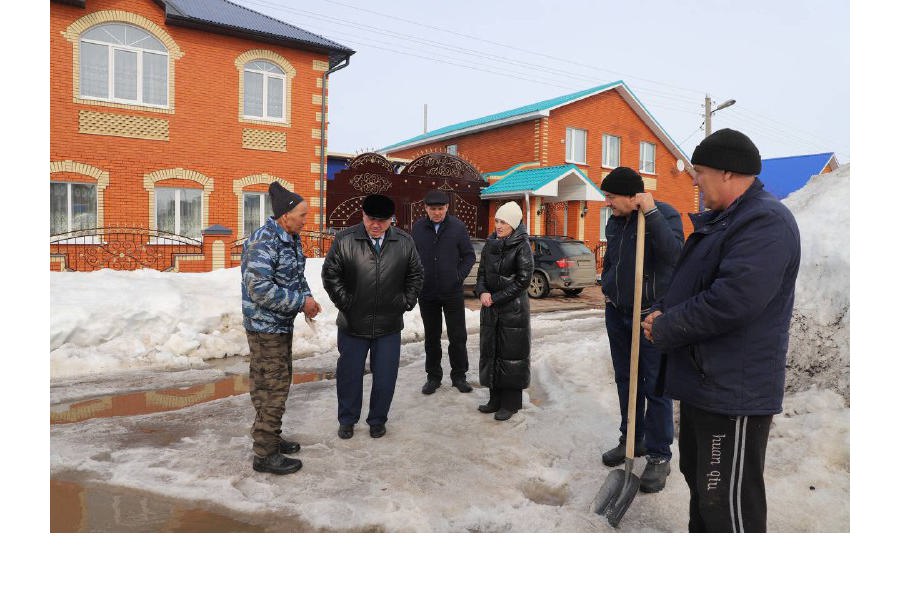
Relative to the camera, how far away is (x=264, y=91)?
51.8ft

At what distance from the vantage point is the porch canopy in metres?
19.4

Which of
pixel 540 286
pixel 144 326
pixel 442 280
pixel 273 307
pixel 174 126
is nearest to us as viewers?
pixel 273 307

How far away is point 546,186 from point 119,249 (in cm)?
1235

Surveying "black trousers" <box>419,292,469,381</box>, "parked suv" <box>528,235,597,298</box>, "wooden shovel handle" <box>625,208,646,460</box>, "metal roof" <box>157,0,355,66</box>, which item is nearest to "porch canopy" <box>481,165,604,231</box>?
"parked suv" <box>528,235,597,298</box>

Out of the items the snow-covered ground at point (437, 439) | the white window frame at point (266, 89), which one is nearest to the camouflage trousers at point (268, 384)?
the snow-covered ground at point (437, 439)

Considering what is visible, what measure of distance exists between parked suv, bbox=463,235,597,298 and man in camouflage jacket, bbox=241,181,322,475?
10784 mm

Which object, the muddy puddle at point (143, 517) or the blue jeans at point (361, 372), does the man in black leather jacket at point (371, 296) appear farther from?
the muddy puddle at point (143, 517)

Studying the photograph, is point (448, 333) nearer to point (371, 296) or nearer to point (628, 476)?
point (371, 296)

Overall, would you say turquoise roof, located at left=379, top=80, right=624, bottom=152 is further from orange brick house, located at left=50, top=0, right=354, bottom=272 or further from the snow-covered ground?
the snow-covered ground

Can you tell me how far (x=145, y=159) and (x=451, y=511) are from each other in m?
14.1

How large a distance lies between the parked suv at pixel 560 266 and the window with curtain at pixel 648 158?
37.6ft

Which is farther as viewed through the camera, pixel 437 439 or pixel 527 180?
pixel 527 180

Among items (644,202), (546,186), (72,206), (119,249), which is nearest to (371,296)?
(644,202)
